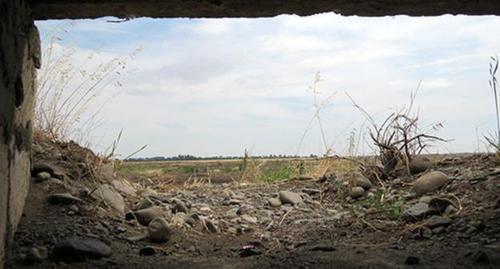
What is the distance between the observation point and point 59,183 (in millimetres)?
3998

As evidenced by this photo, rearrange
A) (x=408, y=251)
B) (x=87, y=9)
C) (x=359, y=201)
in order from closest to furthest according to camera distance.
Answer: (x=408, y=251) → (x=87, y=9) → (x=359, y=201)

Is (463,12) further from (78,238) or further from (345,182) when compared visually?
(78,238)

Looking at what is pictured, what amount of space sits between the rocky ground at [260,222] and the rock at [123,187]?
0.01 metres

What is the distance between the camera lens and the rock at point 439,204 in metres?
3.93

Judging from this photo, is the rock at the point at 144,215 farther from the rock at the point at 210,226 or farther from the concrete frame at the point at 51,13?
the concrete frame at the point at 51,13

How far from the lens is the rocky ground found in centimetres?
303

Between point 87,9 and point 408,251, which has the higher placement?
point 87,9

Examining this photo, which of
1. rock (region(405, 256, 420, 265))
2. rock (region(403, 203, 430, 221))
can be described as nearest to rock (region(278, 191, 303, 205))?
rock (region(403, 203, 430, 221))

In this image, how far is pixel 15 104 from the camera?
10.1 feet

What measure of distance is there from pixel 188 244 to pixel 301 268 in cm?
102

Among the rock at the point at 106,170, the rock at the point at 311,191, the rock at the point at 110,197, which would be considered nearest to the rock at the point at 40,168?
the rock at the point at 110,197

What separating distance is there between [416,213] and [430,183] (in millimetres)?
706

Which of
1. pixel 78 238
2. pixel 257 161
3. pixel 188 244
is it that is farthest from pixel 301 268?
pixel 257 161

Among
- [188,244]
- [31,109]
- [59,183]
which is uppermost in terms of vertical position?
[31,109]
